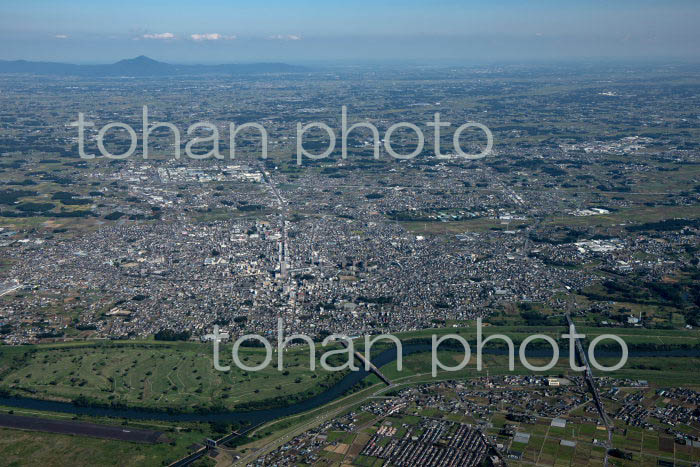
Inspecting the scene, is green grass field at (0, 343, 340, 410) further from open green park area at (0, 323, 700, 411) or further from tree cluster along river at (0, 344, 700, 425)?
tree cluster along river at (0, 344, 700, 425)

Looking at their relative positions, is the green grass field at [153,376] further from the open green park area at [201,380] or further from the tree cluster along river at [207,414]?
the tree cluster along river at [207,414]

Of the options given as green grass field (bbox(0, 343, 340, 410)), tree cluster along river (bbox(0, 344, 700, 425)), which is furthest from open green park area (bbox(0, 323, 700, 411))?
tree cluster along river (bbox(0, 344, 700, 425))

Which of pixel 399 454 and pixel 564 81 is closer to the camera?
pixel 399 454

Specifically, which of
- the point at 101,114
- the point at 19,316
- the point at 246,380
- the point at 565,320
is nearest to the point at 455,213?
the point at 565,320

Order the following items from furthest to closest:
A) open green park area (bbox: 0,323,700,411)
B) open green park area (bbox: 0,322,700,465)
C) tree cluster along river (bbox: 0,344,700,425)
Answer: open green park area (bbox: 0,323,700,411)
tree cluster along river (bbox: 0,344,700,425)
open green park area (bbox: 0,322,700,465)

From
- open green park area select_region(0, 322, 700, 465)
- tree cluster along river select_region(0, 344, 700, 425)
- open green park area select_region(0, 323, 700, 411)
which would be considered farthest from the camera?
open green park area select_region(0, 323, 700, 411)

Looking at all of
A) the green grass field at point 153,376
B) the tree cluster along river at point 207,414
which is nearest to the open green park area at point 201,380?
the green grass field at point 153,376

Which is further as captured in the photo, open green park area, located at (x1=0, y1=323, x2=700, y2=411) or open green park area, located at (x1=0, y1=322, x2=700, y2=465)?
open green park area, located at (x1=0, y1=323, x2=700, y2=411)

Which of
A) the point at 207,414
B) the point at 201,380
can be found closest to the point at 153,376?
the point at 201,380

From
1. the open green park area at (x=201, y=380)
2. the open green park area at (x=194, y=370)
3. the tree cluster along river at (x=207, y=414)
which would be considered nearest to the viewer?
the open green park area at (x=201, y=380)

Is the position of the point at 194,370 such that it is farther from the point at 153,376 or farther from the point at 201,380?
the point at 153,376

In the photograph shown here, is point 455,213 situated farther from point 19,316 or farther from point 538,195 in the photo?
point 19,316
